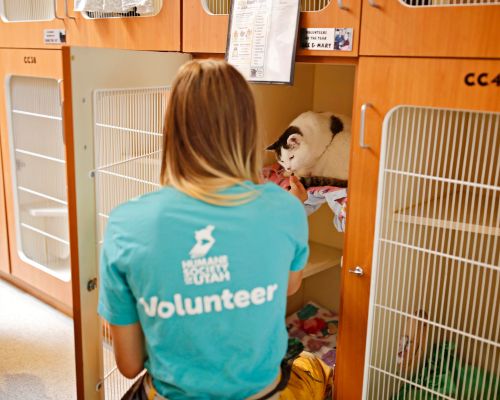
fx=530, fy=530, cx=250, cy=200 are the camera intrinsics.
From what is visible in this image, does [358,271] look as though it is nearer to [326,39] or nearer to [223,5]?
[326,39]

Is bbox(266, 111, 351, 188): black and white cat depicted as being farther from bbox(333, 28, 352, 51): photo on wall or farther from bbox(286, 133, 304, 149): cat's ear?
bbox(333, 28, 352, 51): photo on wall

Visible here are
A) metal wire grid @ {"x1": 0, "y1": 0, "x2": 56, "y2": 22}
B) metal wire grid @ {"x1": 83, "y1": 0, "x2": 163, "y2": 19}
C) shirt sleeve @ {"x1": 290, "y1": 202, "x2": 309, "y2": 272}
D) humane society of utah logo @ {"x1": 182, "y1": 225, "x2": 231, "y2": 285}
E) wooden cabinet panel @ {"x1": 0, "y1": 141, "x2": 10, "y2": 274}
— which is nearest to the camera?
humane society of utah logo @ {"x1": 182, "y1": 225, "x2": 231, "y2": 285}

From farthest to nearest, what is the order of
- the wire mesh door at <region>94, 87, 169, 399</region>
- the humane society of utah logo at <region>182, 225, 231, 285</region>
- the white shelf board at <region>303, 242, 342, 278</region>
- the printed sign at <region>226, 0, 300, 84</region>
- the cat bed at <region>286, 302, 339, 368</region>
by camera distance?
the cat bed at <region>286, 302, 339, 368</region> < the white shelf board at <region>303, 242, 342, 278</region> < the wire mesh door at <region>94, 87, 169, 399</region> < the printed sign at <region>226, 0, 300, 84</region> < the humane society of utah logo at <region>182, 225, 231, 285</region>

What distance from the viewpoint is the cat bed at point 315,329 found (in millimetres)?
2090

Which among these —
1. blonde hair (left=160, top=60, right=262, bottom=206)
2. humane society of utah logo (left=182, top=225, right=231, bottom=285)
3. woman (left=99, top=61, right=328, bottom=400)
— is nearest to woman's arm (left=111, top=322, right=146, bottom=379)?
woman (left=99, top=61, right=328, bottom=400)

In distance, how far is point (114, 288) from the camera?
1.01 meters

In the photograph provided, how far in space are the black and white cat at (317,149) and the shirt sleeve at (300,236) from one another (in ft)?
2.24

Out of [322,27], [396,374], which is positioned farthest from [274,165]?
[396,374]

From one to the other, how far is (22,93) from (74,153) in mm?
1346

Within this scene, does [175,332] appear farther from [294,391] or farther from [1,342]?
[1,342]

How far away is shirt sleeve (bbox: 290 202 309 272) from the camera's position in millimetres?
1064

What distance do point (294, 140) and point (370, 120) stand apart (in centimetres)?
47

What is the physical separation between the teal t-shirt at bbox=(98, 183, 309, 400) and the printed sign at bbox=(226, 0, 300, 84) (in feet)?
1.77

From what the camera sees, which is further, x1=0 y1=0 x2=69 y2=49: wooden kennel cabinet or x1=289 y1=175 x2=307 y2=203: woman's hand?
x1=0 y1=0 x2=69 y2=49: wooden kennel cabinet
